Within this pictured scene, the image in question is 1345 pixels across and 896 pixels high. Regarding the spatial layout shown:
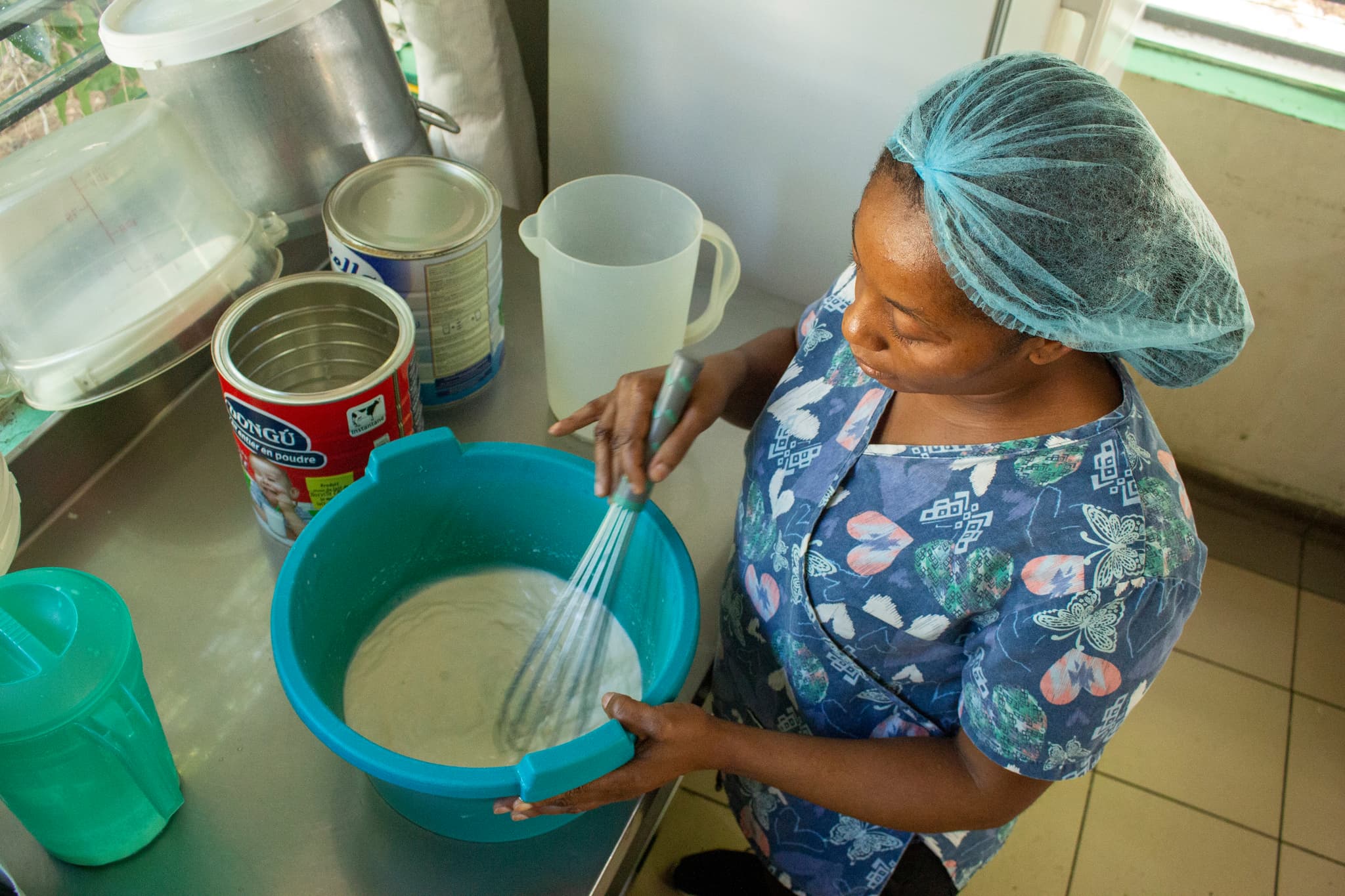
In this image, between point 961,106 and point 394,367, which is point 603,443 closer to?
point 394,367

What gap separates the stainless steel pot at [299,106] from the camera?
83 cm

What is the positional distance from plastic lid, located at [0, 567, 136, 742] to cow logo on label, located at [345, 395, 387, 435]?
0.19 metres

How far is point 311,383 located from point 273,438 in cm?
14

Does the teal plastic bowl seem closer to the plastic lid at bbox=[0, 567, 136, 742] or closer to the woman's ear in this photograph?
the plastic lid at bbox=[0, 567, 136, 742]

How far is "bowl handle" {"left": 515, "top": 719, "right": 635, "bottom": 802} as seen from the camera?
0.56 metres

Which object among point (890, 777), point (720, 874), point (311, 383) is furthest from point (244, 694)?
point (720, 874)

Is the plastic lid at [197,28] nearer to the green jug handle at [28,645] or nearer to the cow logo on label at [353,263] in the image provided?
the cow logo on label at [353,263]

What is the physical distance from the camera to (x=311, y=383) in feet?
2.77

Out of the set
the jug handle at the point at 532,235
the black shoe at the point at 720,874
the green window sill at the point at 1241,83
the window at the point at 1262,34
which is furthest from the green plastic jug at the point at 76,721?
the window at the point at 1262,34

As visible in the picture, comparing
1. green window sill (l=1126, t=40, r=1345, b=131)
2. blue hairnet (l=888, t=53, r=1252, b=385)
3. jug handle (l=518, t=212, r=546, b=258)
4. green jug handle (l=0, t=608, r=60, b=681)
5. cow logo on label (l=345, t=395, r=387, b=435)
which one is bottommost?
green window sill (l=1126, t=40, r=1345, b=131)

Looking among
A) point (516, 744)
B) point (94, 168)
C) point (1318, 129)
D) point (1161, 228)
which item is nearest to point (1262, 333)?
point (1318, 129)

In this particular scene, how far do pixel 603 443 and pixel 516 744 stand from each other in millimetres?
227

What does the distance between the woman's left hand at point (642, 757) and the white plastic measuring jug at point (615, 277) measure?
0.34m

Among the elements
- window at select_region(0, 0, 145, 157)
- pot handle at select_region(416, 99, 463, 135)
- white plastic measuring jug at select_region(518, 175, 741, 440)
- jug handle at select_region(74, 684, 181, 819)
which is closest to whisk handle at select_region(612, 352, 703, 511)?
white plastic measuring jug at select_region(518, 175, 741, 440)
